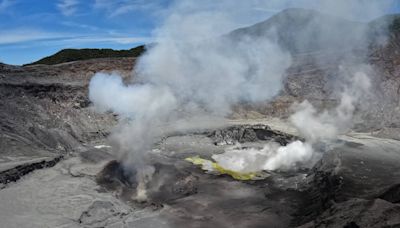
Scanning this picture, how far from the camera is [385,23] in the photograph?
43.8 metres

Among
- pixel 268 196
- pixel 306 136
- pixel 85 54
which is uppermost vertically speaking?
pixel 85 54

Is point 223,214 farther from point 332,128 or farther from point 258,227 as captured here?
point 332,128

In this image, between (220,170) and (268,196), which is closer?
(268,196)

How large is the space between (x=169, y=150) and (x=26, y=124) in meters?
9.86

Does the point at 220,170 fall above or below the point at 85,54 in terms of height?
below

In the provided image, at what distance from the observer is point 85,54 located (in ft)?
207

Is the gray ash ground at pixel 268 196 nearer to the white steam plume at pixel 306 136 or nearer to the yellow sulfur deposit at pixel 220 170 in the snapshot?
the yellow sulfur deposit at pixel 220 170

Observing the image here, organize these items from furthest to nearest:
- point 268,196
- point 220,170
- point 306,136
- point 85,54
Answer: point 85,54
point 306,136
point 220,170
point 268,196

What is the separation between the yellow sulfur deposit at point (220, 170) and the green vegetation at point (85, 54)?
37377 millimetres

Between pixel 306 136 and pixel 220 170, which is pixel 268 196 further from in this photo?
pixel 306 136

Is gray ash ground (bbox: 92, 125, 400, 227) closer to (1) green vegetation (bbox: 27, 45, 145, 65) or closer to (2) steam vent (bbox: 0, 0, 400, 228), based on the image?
(2) steam vent (bbox: 0, 0, 400, 228)

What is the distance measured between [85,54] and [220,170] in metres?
44.3

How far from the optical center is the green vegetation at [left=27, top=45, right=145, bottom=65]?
61.7 meters

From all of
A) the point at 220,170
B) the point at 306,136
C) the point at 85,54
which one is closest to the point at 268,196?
the point at 220,170
